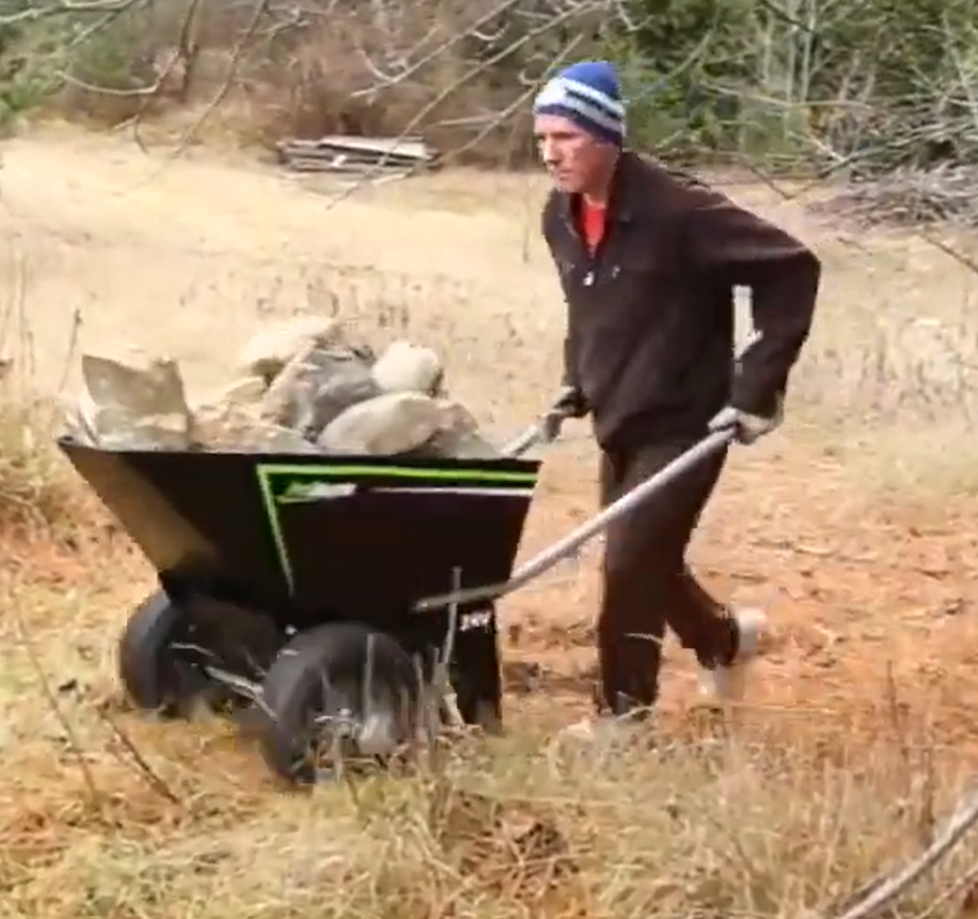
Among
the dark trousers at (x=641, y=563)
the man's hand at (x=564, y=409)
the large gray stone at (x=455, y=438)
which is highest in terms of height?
the large gray stone at (x=455, y=438)

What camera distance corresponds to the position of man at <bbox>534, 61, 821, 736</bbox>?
4391 mm

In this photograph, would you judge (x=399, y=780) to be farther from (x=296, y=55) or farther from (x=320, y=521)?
(x=296, y=55)

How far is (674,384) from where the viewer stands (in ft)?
14.9

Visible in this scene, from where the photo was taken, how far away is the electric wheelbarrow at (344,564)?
415cm

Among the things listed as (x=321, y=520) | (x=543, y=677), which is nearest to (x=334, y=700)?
(x=321, y=520)

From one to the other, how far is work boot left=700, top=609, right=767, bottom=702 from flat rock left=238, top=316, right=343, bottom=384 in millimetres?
1399

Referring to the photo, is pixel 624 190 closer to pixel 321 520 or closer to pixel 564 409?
pixel 564 409

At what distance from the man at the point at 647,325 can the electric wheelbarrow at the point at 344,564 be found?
21 centimetres

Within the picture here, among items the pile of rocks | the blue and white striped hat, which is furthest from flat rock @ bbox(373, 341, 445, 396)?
the blue and white striped hat

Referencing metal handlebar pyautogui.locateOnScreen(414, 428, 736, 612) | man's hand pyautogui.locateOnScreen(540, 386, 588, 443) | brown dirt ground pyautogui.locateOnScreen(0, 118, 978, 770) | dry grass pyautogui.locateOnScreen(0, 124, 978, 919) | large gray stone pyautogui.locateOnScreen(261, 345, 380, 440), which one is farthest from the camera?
brown dirt ground pyautogui.locateOnScreen(0, 118, 978, 770)

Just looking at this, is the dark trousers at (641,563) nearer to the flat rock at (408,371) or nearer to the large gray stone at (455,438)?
the large gray stone at (455,438)

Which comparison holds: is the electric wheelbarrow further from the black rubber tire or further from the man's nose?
the man's nose

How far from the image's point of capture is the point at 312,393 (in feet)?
14.8

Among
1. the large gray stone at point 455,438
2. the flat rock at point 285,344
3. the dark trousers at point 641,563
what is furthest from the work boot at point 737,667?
the flat rock at point 285,344
